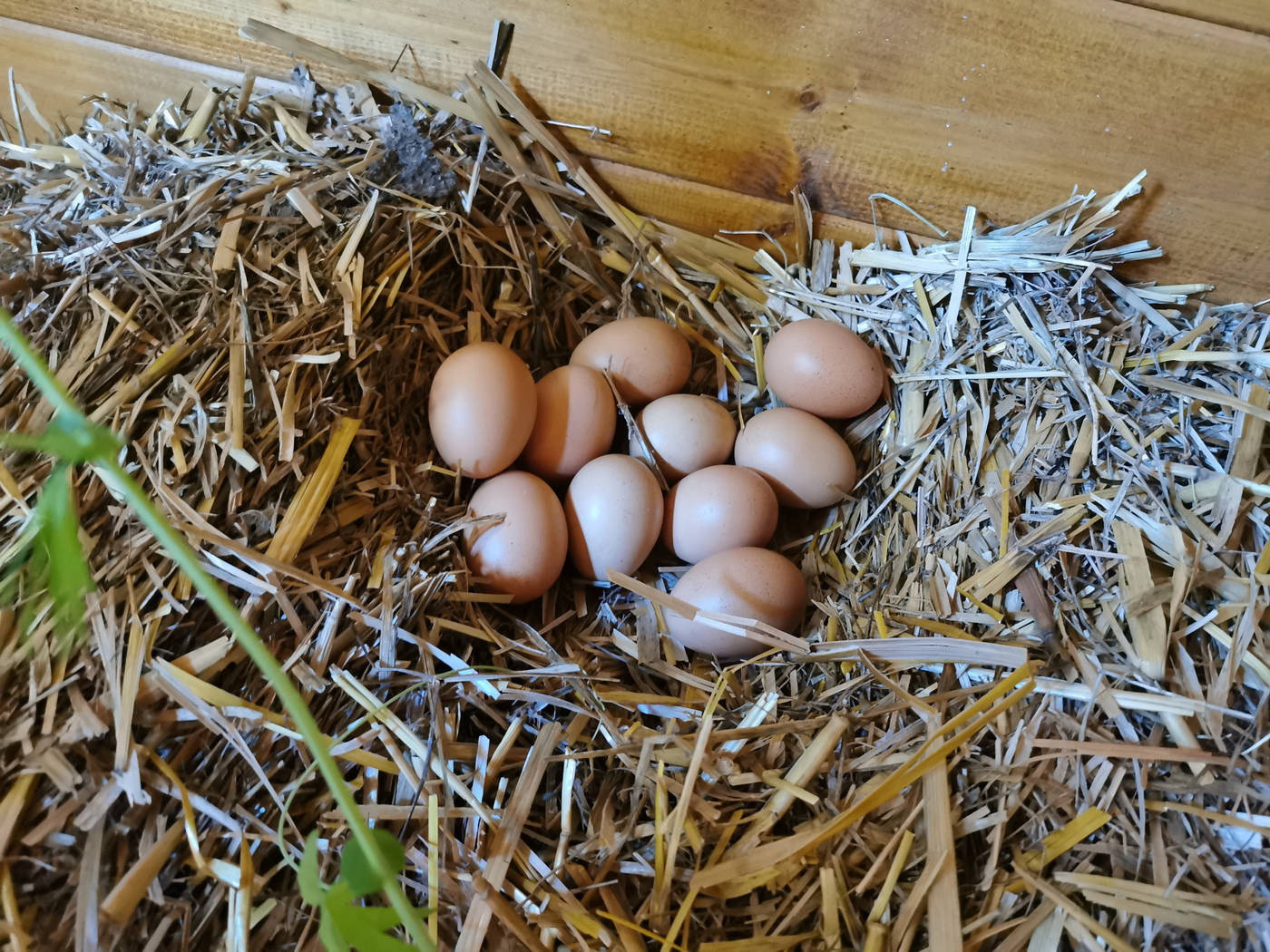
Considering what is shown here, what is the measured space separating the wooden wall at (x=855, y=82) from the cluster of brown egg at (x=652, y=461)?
0.86 ft

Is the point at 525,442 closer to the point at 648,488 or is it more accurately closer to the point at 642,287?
the point at 648,488

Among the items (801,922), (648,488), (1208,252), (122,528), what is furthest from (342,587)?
(1208,252)

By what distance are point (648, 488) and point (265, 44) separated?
32.1 inches

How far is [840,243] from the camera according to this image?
51.3 inches

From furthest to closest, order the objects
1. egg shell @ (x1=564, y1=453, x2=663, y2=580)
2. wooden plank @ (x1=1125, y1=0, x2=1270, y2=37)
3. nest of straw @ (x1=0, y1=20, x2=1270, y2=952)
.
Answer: egg shell @ (x1=564, y1=453, x2=663, y2=580) → wooden plank @ (x1=1125, y1=0, x2=1270, y2=37) → nest of straw @ (x1=0, y1=20, x2=1270, y2=952)

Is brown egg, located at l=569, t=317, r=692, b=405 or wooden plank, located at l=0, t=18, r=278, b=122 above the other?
wooden plank, located at l=0, t=18, r=278, b=122

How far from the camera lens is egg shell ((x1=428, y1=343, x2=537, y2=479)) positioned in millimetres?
1084

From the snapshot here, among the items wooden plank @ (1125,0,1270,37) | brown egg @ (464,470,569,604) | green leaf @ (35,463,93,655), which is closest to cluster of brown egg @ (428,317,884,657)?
brown egg @ (464,470,569,604)

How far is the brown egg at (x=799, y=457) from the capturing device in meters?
1.18

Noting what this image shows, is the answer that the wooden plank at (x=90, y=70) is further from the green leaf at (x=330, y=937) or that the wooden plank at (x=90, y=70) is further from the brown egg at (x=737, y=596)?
the green leaf at (x=330, y=937)

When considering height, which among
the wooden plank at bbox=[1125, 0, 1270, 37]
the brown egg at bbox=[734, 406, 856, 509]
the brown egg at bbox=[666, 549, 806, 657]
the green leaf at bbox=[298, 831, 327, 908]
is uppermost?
the wooden plank at bbox=[1125, 0, 1270, 37]

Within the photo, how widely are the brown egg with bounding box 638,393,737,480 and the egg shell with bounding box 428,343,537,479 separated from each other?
Result: 191 millimetres

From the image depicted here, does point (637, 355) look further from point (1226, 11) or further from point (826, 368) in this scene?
point (1226, 11)

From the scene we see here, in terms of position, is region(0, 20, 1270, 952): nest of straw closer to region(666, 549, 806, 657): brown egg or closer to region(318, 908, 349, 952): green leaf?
region(666, 549, 806, 657): brown egg
